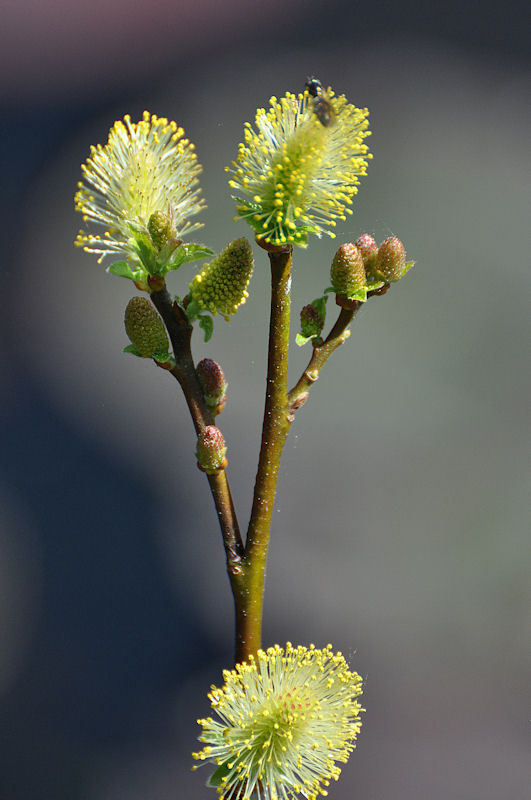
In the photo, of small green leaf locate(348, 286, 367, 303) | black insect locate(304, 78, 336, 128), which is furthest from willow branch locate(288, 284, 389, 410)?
black insect locate(304, 78, 336, 128)

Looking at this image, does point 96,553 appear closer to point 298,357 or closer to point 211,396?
point 298,357

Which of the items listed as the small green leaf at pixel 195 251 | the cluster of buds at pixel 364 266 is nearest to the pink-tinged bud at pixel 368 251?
the cluster of buds at pixel 364 266

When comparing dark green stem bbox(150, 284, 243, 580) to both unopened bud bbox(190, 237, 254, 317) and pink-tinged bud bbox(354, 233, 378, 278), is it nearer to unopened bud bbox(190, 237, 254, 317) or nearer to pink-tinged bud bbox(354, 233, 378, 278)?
unopened bud bbox(190, 237, 254, 317)

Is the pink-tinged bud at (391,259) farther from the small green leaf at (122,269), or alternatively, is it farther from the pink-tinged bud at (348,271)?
the small green leaf at (122,269)

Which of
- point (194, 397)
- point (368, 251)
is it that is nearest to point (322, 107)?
point (368, 251)

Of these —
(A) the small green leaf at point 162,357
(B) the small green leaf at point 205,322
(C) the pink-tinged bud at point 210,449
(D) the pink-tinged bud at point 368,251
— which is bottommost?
(C) the pink-tinged bud at point 210,449

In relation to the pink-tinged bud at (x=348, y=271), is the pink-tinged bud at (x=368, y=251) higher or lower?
higher
